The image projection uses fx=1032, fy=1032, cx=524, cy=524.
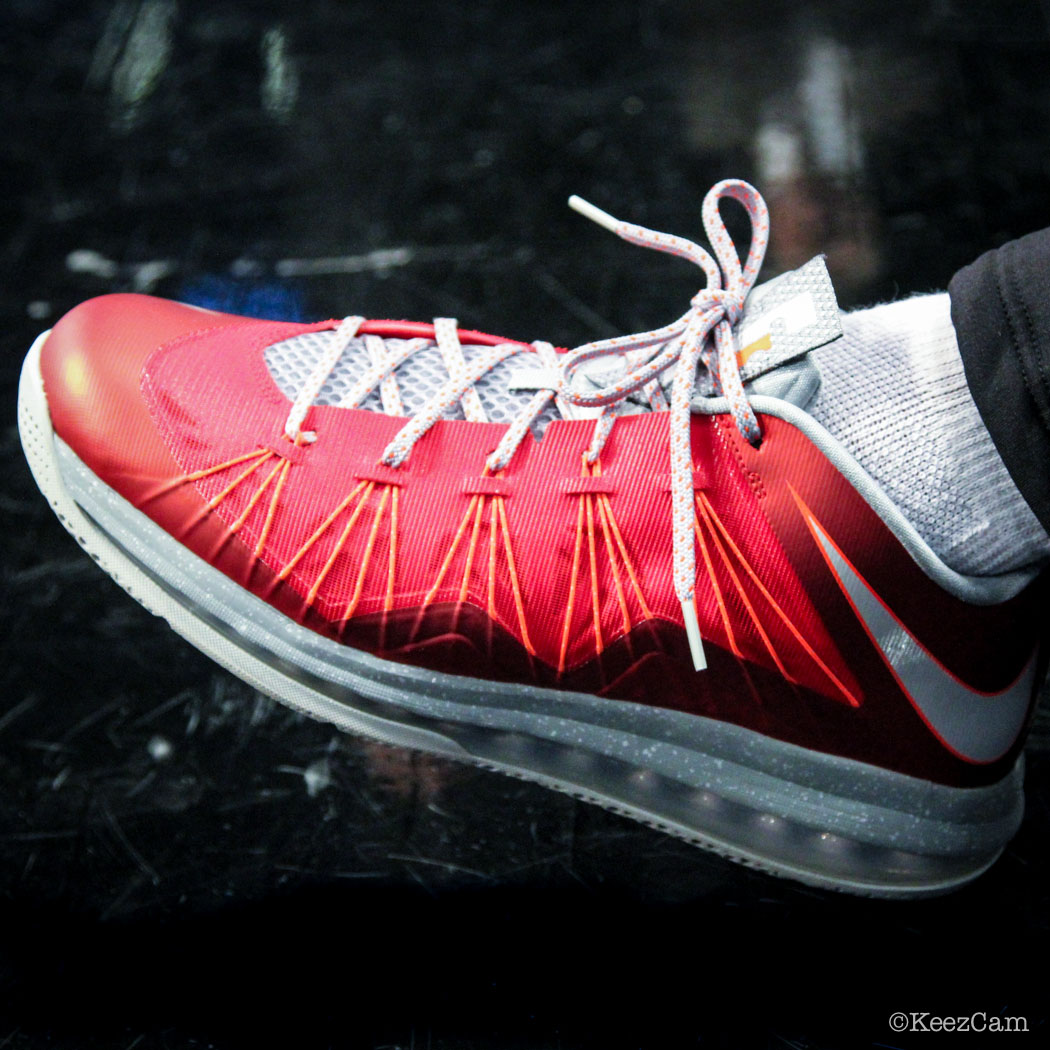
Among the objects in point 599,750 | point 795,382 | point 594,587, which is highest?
point 795,382

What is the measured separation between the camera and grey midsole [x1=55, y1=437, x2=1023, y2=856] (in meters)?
0.64

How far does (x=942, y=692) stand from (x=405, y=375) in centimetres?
38

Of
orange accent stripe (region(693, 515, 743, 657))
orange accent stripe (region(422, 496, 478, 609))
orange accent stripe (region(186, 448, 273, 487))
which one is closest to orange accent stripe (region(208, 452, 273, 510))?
orange accent stripe (region(186, 448, 273, 487))

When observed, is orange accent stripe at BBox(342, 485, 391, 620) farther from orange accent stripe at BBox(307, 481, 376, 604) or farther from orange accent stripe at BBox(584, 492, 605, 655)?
orange accent stripe at BBox(584, 492, 605, 655)

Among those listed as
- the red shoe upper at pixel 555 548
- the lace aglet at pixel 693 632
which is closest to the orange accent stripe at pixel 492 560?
the red shoe upper at pixel 555 548

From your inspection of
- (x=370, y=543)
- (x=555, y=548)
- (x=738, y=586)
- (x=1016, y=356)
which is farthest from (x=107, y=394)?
(x=1016, y=356)

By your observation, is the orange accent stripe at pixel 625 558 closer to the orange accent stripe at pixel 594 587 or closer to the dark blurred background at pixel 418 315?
the orange accent stripe at pixel 594 587

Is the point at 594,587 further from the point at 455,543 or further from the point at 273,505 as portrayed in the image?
the point at 273,505

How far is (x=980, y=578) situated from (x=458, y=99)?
38.7 inches

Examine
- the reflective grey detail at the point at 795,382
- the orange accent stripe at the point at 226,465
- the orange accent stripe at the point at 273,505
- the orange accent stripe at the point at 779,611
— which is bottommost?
the orange accent stripe at the point at 779,611

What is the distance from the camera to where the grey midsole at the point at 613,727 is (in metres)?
0.64

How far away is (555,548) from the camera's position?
61 centimetres

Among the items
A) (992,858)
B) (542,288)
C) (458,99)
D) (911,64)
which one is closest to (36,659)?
(542,288)

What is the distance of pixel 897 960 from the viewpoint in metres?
0.67
